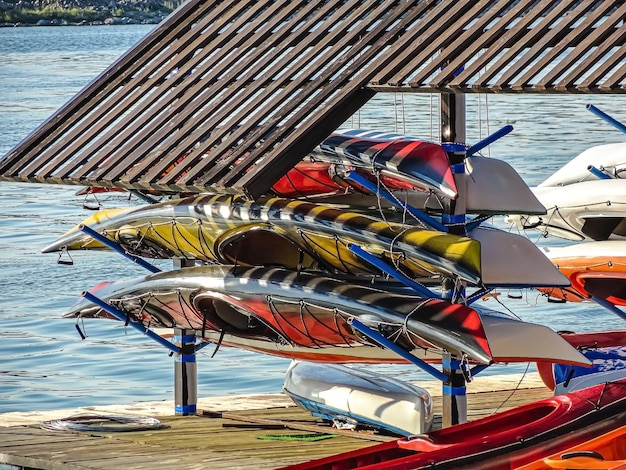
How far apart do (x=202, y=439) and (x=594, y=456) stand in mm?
2917

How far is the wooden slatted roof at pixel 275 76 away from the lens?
9.16 m

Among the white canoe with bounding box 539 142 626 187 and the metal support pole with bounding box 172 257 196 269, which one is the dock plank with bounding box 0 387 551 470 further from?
the white canoe with bounding box 539 142 626 187

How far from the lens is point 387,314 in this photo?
1027 cm

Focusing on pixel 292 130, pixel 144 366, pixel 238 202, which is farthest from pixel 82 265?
pixel 292 130

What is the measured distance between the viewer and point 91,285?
2417 centimetres

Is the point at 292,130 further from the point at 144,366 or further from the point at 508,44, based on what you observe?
the point at 144,366

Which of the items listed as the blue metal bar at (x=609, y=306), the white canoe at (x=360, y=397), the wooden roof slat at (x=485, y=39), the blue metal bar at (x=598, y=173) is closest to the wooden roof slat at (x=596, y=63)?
the wooden roof slat at (x=485, y=39)

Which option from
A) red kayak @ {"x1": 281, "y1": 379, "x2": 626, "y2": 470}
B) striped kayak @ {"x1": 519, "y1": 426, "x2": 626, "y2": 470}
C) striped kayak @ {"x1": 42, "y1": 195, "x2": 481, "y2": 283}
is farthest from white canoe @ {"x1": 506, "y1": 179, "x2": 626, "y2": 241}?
striped kayak @ {"x1": 519, "y1": 426, "x2": 626, "y2": 470}

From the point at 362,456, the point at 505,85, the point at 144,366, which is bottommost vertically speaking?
the point at 144,366

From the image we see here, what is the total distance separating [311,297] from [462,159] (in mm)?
1350

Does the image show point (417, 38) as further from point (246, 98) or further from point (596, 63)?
point (596, 63)

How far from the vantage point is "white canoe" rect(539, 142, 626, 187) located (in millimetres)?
13727

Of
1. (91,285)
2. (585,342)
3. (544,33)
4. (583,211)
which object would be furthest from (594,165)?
(91,285)

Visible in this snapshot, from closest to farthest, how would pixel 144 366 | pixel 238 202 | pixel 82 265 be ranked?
pixel 238 202 → pixel 144 366 → pixel 82 265
